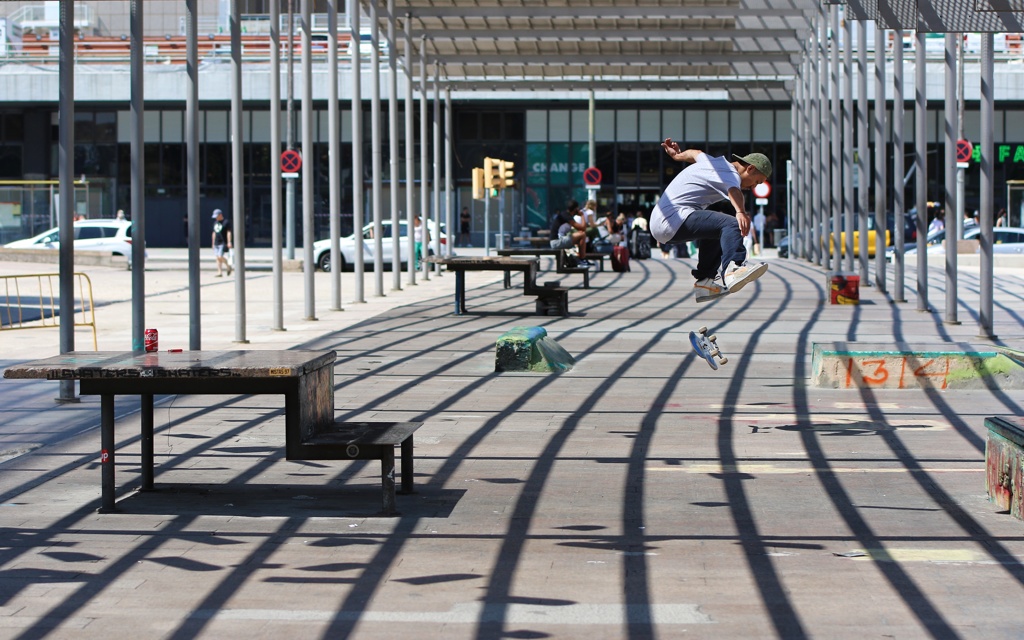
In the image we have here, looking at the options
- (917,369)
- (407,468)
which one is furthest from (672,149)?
(917,369)

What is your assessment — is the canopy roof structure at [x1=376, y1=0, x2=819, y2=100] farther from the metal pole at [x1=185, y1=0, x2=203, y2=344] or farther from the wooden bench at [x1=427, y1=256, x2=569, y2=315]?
the metal pole at [x1=185, y1=0, x2=203, y2=344]

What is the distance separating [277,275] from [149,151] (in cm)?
4417

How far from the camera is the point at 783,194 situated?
210 ft

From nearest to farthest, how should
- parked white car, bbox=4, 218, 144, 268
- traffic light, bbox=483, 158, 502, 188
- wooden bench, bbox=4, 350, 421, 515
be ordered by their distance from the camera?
1. wooden bench, bbox=4, 350, 421, 515
2. traffic light, bbox=483, 158, 502, 188
3. parked white car, bbox=4, 218, 144, 268

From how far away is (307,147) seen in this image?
21.8 m

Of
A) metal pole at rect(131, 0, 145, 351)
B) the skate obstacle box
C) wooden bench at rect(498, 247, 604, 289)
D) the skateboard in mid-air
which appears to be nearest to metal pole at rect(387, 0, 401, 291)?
wooden bench at rect(498, 247, 604, 289)

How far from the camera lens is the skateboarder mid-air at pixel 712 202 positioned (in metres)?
10.9

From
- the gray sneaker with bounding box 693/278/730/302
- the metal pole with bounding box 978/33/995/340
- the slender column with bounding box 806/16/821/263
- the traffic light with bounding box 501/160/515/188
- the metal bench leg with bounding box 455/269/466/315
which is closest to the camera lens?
the gray sneaker with bounding box 693/278/730/302

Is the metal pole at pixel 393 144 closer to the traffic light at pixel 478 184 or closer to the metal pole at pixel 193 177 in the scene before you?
the traffic light at pixel 478 184

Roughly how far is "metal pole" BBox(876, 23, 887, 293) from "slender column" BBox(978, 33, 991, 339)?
8594 mm

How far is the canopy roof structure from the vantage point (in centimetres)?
3266

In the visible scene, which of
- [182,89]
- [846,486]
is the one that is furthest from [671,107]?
[846,486]

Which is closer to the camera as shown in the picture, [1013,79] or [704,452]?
[704,452]

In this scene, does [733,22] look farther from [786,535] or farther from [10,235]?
[786,535]
